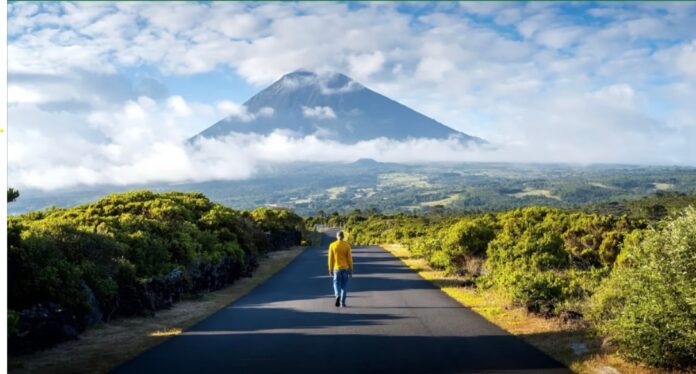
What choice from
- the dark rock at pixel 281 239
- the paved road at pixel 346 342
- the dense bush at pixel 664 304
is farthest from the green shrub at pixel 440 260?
the dark rock at pixel 281 239

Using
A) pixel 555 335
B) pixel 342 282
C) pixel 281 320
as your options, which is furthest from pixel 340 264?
pixel 555 335

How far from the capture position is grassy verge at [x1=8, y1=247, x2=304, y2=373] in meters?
9.54

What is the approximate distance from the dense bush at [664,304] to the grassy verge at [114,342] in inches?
324

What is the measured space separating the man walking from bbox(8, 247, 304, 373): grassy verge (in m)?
3.43

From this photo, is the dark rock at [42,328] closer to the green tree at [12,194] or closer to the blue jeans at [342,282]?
the green tree at [12,194]

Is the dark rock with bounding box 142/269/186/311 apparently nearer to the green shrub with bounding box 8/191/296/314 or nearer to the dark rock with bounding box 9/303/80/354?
the green shrub with bounding box 8/191/296/314

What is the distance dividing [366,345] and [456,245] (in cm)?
1504

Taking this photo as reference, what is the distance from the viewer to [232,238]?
91.2 feet

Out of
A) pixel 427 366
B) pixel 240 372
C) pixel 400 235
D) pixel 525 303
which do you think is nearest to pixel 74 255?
pixel 240 372

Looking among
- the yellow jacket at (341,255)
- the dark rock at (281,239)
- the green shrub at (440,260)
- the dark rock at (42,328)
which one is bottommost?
the dark rock at (281,239)

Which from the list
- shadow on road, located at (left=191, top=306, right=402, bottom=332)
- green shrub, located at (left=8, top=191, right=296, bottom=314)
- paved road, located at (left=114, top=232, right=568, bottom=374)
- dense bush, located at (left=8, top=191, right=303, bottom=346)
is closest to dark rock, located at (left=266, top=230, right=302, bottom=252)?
green shrub, located at (left=8, top=191, right=296, bottom=314)

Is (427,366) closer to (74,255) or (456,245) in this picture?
(74,255)

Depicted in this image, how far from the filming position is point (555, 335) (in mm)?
11023

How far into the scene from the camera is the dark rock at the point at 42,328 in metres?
10.4
